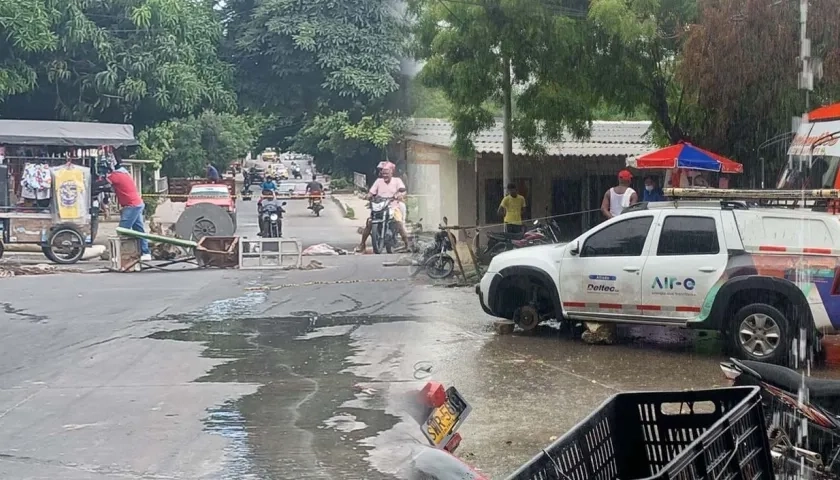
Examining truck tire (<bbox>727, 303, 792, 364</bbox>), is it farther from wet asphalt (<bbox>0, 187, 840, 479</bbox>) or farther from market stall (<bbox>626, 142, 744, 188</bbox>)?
market stall (<bbox>626, 142, 744, 188</bbox>)

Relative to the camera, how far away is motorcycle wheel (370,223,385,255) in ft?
65.7

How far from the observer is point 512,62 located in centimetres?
1499

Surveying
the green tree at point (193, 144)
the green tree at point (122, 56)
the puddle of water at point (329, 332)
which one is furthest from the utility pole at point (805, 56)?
the green tree at point (193, 144)

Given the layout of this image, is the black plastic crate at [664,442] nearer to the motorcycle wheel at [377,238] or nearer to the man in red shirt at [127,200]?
the man in red shirt at [127,200]

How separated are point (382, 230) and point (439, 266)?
454 centimetres

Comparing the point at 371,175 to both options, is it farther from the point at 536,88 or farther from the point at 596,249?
the point at 596,249

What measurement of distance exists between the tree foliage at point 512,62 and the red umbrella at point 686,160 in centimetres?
152

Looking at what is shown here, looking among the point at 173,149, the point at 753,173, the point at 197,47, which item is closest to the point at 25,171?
the point at 197,47

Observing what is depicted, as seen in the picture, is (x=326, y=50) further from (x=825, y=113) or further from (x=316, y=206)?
(x=316, y=206)

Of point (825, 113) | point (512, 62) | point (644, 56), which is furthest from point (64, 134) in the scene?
point (825, 113)

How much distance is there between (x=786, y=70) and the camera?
12.8 m

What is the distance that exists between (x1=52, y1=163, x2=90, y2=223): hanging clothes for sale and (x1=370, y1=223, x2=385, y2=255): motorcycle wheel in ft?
17.4

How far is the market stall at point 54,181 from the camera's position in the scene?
18.3m

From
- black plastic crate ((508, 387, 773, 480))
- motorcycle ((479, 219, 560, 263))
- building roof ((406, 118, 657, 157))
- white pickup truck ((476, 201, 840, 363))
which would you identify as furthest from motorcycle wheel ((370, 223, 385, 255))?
black plastic crate ((508, 387, 773, 480))
